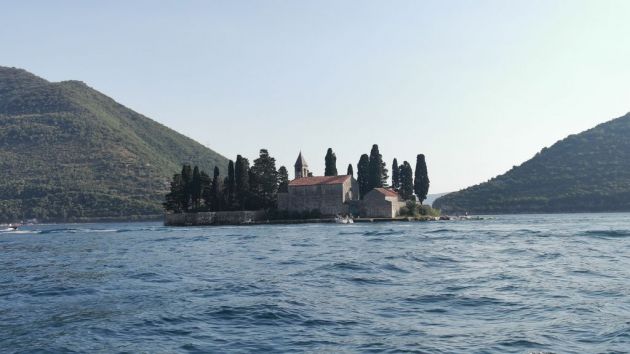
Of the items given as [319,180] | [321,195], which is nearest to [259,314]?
[321,195]

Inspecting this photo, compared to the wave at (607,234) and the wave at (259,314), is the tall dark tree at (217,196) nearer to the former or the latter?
the wave at (607,234)

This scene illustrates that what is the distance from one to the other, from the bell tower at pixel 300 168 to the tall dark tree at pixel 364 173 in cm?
1500

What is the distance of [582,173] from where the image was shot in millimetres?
147500

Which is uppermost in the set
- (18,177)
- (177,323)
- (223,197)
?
(18,177)

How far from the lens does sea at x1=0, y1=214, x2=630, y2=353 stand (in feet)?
43.7

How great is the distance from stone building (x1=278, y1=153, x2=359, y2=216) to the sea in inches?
2506

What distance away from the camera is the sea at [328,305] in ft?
43.7

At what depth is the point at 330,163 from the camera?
10294cm

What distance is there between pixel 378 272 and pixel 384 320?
989 cm

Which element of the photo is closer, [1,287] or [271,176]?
[1,287]

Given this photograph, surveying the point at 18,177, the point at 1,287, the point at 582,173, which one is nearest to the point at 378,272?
the point at 1,287

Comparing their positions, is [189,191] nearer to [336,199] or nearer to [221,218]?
[221,218]

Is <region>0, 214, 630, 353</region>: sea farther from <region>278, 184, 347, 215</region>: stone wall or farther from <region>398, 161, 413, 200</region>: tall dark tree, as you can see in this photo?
<region>398, 161, 413, 200</region>: tall dark tree

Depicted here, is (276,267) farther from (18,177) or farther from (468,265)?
(18,177)
